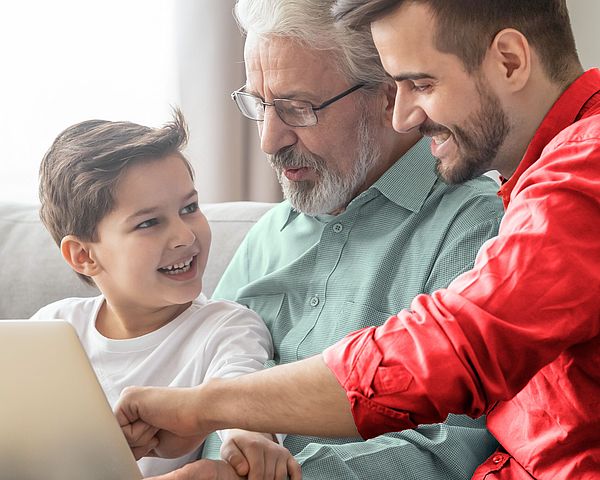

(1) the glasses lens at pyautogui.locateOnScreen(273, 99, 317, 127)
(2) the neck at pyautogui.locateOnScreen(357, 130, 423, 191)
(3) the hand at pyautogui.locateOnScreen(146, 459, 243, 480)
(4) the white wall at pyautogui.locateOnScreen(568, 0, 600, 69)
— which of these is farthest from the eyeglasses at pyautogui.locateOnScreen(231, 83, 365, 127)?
(4) the white wall at pyautogui.locateOnScreen(568, 0, 600, 69)

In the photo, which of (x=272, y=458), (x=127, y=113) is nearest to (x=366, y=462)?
(x=272, y=458)

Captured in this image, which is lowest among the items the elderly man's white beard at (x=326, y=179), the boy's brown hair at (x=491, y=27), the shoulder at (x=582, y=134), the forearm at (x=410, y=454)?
the forearm at (x=410, y=454)

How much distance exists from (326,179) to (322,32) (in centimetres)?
28

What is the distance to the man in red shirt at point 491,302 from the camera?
1.01m

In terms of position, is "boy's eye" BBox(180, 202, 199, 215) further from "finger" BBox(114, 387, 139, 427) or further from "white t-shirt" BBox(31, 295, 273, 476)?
"finger" BBox(114, 387, 139, 427)

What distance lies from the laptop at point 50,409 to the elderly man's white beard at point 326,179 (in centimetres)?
88

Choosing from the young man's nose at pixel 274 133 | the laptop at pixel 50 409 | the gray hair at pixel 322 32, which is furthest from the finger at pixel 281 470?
the gray hair at pixel 322 32

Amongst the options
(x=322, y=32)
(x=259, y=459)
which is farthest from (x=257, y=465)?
(x=322, y=32)

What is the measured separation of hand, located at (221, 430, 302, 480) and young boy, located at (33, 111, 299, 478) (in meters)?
0.30

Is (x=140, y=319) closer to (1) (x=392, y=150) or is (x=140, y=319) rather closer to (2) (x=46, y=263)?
(2) (x=46, y=263)

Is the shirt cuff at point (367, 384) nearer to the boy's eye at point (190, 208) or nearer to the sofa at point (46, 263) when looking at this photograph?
the boy's eye at point (190, 208)

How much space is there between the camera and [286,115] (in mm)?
1818

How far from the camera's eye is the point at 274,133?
5.94 ft

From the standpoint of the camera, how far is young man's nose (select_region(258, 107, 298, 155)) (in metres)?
1.81
